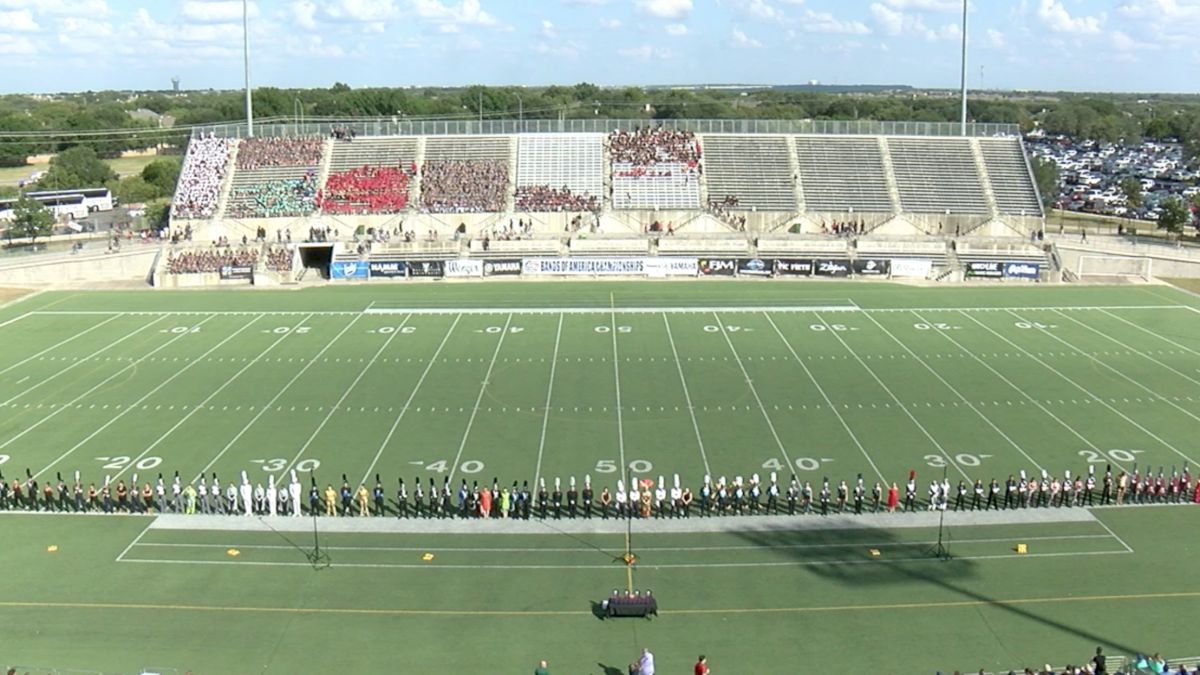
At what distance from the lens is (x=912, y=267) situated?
157 ft

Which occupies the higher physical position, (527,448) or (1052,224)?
(1052,224)

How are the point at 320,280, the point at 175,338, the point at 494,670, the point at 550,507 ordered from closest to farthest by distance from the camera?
the point at 494,670 → the point at 550,507 → the point at 175,338 → the point at 320,280

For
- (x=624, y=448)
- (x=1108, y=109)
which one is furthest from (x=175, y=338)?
(x=1108, y=109)

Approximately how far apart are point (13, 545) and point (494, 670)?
35.6ft

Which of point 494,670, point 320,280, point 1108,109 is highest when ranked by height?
point 1108,109

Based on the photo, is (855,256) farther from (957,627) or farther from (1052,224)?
(957,627)

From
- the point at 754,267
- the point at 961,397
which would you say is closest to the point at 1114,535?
the point at 961,397

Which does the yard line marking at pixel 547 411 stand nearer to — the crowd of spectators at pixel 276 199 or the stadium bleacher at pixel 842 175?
the crowd of spectators at pixel 276 199

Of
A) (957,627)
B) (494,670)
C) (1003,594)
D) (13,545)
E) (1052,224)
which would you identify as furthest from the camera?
(1052,224)

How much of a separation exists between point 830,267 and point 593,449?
25.4 m

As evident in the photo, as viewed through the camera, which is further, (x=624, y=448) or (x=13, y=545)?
(x=624, y=448)

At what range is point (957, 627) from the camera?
16844 millimetres

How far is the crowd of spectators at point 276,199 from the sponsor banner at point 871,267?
2791 cm

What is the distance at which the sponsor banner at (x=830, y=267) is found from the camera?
156 ft
